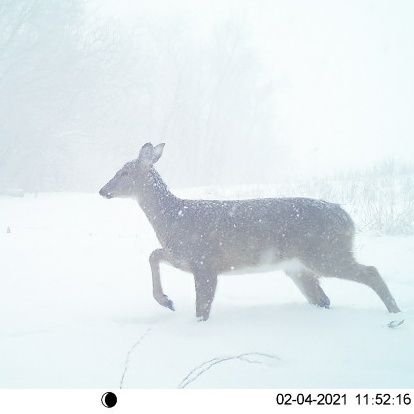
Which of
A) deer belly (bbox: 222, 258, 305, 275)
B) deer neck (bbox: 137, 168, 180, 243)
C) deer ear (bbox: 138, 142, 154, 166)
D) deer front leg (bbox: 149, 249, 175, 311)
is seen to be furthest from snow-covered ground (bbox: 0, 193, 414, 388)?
deer ear (bbox: 138, 142, 154, 166)

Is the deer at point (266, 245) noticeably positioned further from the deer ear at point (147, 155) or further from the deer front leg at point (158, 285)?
the deer ear at point (147, 155)

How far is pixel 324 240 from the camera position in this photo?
14.7ft

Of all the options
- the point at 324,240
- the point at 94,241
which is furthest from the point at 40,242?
the point at 324,240

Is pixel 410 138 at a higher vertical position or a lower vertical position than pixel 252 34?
lower

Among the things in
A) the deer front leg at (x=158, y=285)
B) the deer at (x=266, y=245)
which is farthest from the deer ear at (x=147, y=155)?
the deer front leg at (x=158, y=285)

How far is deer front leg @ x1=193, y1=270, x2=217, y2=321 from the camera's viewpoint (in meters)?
4.24

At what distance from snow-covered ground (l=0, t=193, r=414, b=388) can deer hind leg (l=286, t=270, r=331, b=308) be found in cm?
11

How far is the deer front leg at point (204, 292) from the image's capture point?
424 centimetres

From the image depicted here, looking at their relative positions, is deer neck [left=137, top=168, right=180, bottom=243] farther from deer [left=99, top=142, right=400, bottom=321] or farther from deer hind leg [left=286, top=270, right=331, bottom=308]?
deer hind leg [left=286, top=270, right=331, bottom=308]

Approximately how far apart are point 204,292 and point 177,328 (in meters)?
0.46

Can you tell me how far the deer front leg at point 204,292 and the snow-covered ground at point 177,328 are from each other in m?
0.13

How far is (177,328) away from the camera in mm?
3994

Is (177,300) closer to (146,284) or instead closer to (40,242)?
(146,284)

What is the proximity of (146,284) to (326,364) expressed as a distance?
10.1 feet
